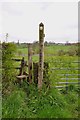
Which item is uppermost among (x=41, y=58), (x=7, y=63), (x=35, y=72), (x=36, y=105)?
(x=41, y=58)

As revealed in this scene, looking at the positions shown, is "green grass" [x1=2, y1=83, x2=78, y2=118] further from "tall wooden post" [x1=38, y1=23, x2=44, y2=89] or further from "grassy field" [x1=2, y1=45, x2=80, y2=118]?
"tall wooden post" [x1=38, y1=23, x2=44, y2=89]

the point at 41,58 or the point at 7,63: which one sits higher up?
the point at 41,58

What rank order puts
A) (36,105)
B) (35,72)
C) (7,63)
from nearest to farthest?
(36,105)
(7,63)
(35,72)

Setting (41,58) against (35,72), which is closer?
(41,58)

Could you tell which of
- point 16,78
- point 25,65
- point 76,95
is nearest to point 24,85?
point 16,78

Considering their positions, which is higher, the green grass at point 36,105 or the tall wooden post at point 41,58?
the tall wooden post at point 41,58

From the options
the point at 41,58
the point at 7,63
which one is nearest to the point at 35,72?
the point at 41,58

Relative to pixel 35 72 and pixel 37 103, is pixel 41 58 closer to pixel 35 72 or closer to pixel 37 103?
pixel 35 72

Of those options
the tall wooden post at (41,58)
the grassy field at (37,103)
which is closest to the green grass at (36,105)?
the grassy field at (37,103)

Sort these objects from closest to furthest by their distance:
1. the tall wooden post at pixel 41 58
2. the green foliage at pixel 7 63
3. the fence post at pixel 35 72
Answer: the green foliage at pixel 7 63
the tall wooden post at pixel 41 58
the fence post at pixel 35 72

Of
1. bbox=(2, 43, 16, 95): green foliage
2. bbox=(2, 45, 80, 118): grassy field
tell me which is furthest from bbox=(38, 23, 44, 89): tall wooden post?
bbox=(2, 43, 16, 95): green foliage

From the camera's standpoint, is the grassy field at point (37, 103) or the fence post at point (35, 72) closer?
the grassy field at point (37, 103)

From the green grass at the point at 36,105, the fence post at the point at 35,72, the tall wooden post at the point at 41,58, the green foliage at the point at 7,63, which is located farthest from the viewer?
the fence post at the point at 35,72

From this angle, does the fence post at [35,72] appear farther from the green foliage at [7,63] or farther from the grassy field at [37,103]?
the green foliage at [7,63]
